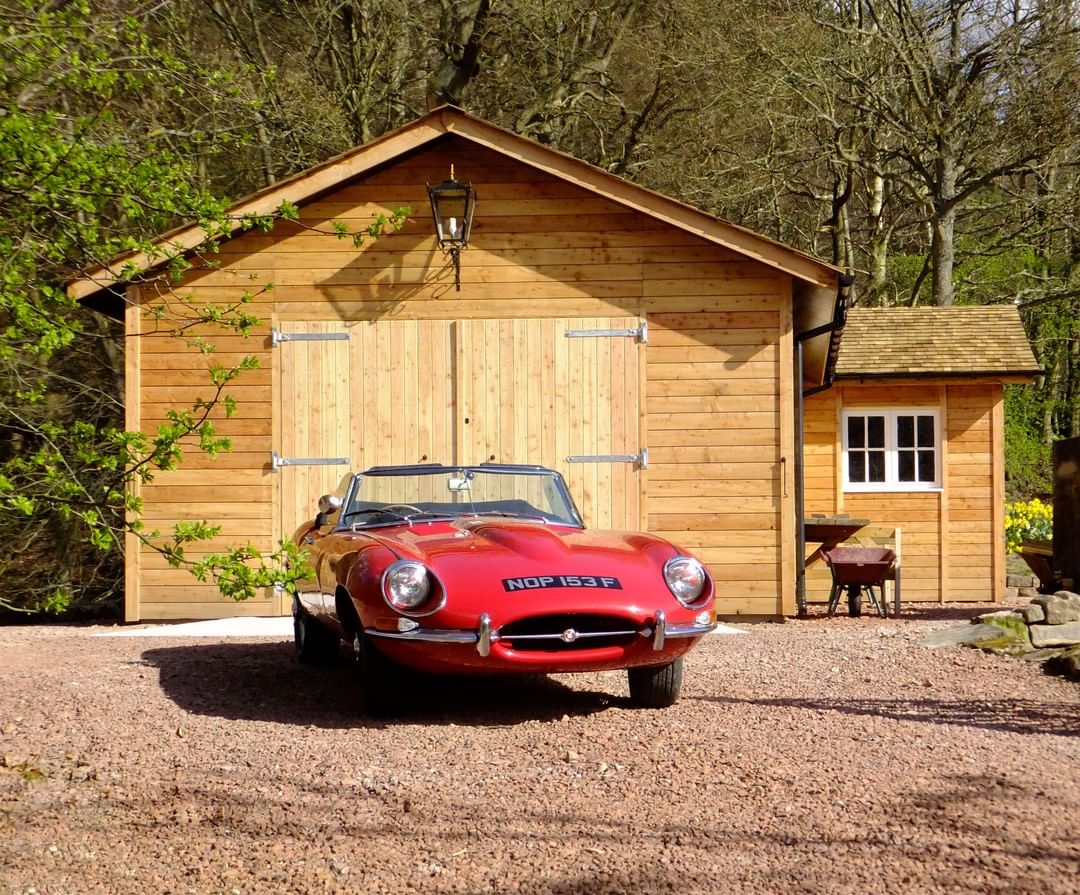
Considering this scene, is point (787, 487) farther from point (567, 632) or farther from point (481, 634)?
point (481, 634)

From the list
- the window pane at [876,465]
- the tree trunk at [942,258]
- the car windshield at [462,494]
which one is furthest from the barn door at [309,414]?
the tree trunk at [942,258]

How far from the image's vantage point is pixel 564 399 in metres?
12.4

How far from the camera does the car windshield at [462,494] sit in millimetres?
7910

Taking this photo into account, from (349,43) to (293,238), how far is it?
8.98 meters

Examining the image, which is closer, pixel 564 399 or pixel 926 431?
pixel 564 399

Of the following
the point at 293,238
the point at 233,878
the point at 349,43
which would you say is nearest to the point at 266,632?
the point at 293,238

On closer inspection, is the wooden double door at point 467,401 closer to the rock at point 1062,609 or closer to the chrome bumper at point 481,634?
the rock at point 1062,609

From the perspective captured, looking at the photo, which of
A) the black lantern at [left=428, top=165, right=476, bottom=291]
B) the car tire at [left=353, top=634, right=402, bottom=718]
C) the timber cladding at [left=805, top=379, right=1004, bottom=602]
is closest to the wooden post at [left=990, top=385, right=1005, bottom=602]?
the timber cladding at [left=805, top=379, right=1004, bottom=602]

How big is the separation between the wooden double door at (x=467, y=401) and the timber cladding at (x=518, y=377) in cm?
2

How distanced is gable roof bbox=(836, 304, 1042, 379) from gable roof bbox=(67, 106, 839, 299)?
182 inches

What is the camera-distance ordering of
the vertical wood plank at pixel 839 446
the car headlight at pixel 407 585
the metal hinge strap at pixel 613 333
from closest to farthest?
1. the car headlight at pixel 407 585
2. the metal hinge strap at pixel 613 333
3. the vertical wood plank at pixel 839 446

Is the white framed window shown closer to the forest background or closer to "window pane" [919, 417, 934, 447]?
"window pane" [919, 417, 934, 447]

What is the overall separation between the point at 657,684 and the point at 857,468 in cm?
1054

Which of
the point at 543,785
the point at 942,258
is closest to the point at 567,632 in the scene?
the point at 543,785
